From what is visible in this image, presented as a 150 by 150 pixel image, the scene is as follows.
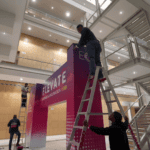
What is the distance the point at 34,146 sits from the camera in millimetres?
5328

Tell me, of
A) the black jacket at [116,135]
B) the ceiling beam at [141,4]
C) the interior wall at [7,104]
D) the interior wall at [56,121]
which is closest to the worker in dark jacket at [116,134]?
the black jacket at [116,135]

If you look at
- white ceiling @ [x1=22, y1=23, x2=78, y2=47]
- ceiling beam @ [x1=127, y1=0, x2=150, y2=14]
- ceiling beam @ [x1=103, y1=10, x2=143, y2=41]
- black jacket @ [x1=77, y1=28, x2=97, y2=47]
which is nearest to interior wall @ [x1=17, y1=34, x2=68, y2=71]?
white ceiling @ [x1=22, y1=23, x2=78, y2=47]

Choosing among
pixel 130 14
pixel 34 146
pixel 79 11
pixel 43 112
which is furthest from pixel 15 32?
pixel 79 11

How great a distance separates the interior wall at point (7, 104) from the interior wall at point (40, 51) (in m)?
2.63

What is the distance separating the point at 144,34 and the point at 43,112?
249 inches

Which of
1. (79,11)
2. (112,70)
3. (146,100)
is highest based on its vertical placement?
(79,11)

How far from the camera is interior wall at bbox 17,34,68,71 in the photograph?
10727 millimetres

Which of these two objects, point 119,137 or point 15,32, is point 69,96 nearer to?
point 119,137

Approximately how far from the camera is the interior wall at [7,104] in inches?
325

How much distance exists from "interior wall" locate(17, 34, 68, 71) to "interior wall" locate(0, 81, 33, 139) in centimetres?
263

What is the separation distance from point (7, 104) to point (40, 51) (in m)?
5.71

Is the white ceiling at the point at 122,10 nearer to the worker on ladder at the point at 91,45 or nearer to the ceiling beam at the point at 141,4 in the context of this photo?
the ceiling beam at the point at 141,4

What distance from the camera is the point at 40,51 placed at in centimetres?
1182

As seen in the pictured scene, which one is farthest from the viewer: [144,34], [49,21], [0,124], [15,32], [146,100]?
[49,21]
